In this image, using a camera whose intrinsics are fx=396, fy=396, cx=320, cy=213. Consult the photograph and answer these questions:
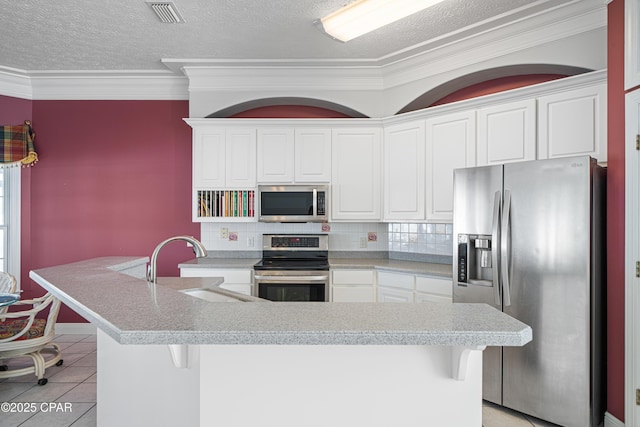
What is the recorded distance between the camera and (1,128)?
13.9 ft

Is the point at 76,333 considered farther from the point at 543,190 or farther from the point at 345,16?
the point at 543,190

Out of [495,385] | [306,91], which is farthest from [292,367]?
[306,91]

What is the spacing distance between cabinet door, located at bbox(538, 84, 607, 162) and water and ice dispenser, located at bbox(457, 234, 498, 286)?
80 cm

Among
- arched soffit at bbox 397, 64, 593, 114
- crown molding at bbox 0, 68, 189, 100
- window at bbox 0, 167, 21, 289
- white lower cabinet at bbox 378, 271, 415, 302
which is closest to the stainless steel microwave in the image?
white lower cabinet at bbox 378, 271, 415, 302

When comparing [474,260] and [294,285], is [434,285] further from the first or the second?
[294,285]

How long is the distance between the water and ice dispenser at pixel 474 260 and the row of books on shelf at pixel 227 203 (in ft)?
7.09

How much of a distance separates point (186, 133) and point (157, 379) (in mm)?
3332

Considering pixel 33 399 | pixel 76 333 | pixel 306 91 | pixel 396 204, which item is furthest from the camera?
pixel 76 333

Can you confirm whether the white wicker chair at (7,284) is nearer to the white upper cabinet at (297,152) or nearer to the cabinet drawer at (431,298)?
the white upper cabinet at (297,152)

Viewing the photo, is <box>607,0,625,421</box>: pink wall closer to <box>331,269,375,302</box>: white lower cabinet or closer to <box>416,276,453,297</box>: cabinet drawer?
<box>416,276,453,297</box>: cabinet drawer

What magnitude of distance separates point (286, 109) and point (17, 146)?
2.92 meters

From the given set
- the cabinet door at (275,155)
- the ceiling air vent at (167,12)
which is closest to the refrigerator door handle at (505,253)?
the cabinet door at (275,155)

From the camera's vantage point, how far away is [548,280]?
248 centimetres

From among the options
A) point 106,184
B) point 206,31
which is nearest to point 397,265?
point 206,31
